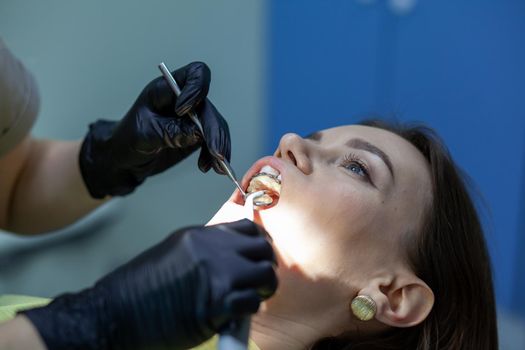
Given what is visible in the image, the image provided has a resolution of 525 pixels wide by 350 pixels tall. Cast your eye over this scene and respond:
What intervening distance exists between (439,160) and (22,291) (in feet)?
4.49

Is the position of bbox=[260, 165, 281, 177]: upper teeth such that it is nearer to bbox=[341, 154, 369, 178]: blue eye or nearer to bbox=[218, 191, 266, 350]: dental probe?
bbox=[341, 154, 369, 178]: blue eye

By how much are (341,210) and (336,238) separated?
1.9 inches

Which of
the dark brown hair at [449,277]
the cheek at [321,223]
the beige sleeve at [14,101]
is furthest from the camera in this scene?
the beige sleeve at [14,101]

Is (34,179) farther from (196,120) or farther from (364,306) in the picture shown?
(364,306)

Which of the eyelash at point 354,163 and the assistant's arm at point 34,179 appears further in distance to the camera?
the assistant's arm at point 34,179

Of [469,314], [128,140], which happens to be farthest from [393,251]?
[128,140]

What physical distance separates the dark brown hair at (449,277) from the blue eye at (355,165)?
145mm

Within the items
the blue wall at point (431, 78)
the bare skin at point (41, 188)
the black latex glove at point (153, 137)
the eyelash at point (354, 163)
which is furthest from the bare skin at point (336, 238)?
the blue wall at point (431, 78)

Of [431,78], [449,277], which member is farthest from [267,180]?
[431,78]

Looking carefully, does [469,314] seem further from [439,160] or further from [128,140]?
[128,140]

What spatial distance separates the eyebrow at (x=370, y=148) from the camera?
113cm

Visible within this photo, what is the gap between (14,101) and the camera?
134cm

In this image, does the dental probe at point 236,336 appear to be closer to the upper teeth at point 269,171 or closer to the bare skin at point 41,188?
the upper teeth at point 269,171

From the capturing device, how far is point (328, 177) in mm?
1083
